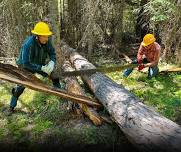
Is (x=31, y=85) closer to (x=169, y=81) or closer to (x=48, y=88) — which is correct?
(x=48, y=88)

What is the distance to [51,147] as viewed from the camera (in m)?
6.70

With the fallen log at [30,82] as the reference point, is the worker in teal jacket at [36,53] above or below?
above

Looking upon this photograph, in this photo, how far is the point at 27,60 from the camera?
25.6ft

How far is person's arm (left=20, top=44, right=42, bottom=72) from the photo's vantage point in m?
7.74

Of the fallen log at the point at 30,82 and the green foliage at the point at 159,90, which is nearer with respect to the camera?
the fallen log at the point at 30,82

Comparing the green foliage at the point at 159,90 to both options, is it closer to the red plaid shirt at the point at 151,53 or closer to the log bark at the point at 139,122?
the red plaid shirt at the point at 151,53

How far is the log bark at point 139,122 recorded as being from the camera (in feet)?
17.0

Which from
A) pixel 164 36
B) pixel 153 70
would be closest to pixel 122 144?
pixel 153 70

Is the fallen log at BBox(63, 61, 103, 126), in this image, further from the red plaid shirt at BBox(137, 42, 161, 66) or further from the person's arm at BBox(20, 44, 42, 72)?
the red plaid shirt at BBox(137, 42, 161, 66)

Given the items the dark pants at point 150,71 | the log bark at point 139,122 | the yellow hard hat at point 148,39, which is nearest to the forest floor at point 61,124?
the dark pants at point 150,71

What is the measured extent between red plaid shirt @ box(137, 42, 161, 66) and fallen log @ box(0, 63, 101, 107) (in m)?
2.88

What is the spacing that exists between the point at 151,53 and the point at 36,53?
3351 mm

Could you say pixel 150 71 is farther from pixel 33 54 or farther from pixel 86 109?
pixel 33 54

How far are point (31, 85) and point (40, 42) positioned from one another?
3.74ft
